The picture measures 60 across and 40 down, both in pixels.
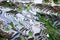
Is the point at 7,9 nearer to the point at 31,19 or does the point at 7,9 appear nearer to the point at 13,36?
the point at 31,19

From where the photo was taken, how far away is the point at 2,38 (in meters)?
1.46

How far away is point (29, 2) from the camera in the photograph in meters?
2.13

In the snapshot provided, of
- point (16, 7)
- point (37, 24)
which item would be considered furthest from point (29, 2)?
point (37, 24)

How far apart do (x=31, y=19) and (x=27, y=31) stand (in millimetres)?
242

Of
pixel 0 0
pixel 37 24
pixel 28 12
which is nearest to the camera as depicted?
pixel 37 24

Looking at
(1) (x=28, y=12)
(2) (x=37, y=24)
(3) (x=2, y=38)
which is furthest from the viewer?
(1) (x=28, y=12)

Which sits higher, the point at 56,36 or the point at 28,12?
the point at 28,12

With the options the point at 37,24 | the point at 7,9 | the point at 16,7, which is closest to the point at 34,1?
the point at 16,7

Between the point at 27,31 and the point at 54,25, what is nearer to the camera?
the point at 27,31

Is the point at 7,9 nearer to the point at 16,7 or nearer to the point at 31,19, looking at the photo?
the point at 16,7

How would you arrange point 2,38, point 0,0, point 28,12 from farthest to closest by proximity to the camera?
point 0,0, point 28,12, point 2,38

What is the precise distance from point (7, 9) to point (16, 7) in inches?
5.8

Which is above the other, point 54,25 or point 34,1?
point 34,1

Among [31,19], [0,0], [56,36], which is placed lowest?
[56,36]
